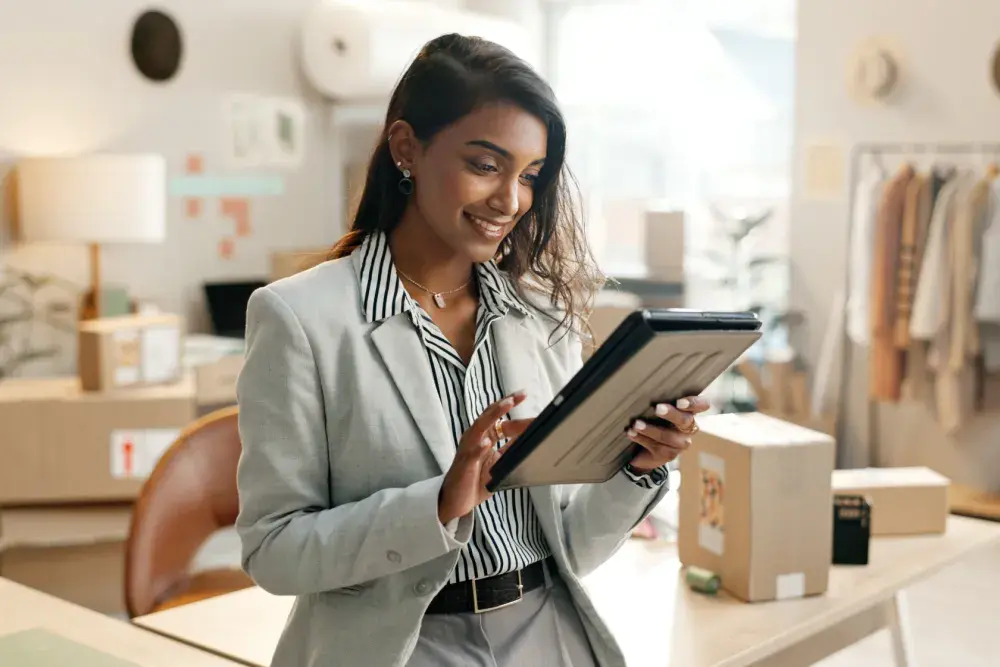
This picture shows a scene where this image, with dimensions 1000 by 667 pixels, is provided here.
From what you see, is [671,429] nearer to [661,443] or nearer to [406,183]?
[661,443]

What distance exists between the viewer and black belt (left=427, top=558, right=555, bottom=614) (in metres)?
1.48

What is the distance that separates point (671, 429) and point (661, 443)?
2 cm

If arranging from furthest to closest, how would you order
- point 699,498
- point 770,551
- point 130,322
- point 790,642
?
point 130,322 < point 699,498 < point 770,551 < point 790,642

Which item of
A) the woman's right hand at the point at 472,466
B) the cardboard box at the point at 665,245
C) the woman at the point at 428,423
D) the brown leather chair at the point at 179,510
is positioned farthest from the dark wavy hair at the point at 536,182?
the cardboard box at the point at 665,245

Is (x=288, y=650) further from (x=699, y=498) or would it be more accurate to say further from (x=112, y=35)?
(x=112, y=35)

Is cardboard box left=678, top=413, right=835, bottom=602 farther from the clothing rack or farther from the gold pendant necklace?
the clothing rack

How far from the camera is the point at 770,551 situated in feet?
6.85

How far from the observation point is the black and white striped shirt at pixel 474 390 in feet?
4.88

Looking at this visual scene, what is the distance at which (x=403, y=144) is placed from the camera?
153cm

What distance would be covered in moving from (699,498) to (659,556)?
0.18 m

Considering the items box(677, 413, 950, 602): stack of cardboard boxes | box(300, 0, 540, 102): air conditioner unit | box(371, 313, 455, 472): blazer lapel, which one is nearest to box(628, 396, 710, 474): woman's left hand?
box(371, 313, 455, 472): blazer lapel

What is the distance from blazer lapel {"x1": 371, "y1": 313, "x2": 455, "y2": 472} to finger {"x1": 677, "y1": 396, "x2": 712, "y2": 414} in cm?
29

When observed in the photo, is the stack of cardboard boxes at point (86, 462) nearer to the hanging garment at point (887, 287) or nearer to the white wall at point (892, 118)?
the hanging garment at point (887, 287)

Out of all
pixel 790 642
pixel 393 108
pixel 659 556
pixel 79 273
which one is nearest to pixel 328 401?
pixel 393 108
